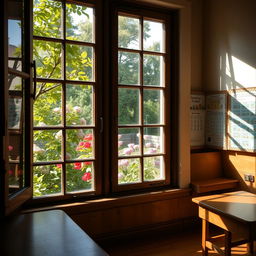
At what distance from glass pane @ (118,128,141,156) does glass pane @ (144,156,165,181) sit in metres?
0.18

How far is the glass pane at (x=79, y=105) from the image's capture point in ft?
8.64

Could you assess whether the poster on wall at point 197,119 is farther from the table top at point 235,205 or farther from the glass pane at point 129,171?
the table top at point 235,205

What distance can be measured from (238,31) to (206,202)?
1909mm

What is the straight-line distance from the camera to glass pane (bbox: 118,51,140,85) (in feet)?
9.44

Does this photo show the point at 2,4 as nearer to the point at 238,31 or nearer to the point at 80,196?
the point at 80,196

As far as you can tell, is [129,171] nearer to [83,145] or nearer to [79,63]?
[83,145]

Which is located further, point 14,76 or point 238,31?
point 238,31

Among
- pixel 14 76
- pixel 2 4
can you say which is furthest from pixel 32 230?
pixel 2 4

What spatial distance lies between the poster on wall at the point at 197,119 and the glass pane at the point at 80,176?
133 centimetres

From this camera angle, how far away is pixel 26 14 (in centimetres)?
178

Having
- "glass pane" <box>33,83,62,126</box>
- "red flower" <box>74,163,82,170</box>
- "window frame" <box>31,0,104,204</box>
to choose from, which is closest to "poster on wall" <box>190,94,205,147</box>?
"window frame" <box>31,0,104,204</box>

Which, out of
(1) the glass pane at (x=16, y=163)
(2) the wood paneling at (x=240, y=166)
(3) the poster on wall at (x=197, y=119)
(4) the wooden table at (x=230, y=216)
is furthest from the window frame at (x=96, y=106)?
(2) the wood paneling at (x=240, y=166)

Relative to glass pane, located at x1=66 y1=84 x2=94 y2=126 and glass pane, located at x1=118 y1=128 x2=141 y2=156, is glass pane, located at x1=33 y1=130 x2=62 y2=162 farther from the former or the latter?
glass pane, located at x1=118 y1=128 x2=141 y2=156

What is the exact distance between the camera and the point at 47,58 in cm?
253
